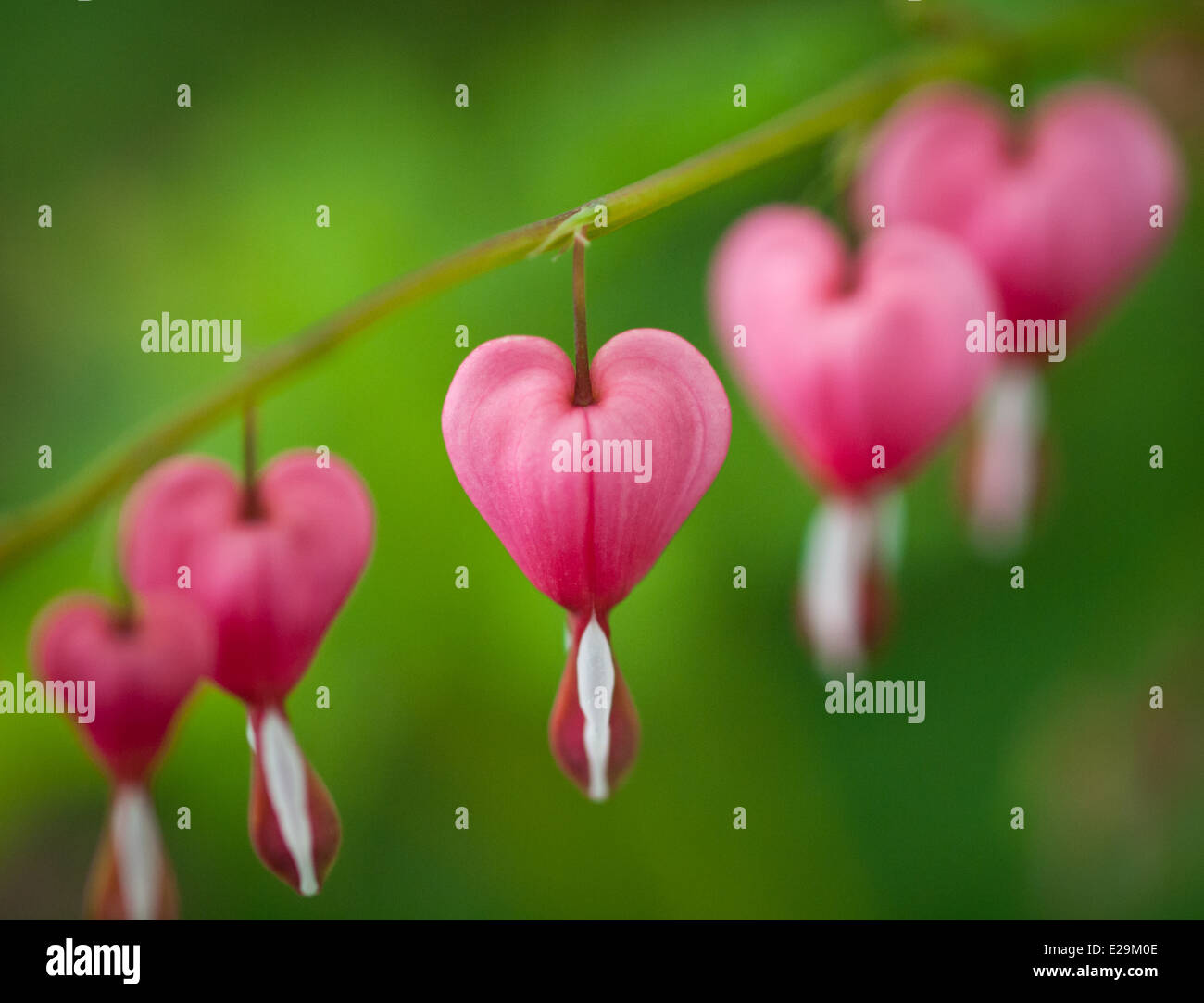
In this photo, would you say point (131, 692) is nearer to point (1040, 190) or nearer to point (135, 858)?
point (135, 858)

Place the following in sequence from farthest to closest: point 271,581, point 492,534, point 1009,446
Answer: point 492,534 → point 1009,446 → point 271,581

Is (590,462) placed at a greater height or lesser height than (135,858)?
greater

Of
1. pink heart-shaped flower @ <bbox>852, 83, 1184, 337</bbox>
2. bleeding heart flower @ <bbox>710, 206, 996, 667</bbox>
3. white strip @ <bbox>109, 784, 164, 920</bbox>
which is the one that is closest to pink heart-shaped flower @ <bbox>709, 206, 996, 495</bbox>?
bleeding heart flower @ <bbox>710, 206, 996, 667</bbox>

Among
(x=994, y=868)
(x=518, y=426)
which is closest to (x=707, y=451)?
(x=518, y=426)

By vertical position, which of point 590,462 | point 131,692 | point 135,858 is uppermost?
point 590,462

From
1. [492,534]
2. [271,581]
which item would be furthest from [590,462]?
[492,534]

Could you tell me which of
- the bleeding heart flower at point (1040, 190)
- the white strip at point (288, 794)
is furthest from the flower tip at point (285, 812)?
the bleeding heart flower at point (1040, 190)

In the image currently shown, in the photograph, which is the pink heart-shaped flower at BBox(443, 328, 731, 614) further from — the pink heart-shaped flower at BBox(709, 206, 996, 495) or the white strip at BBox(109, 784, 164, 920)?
the white strip at BBox(109, 784, 164, 920)
